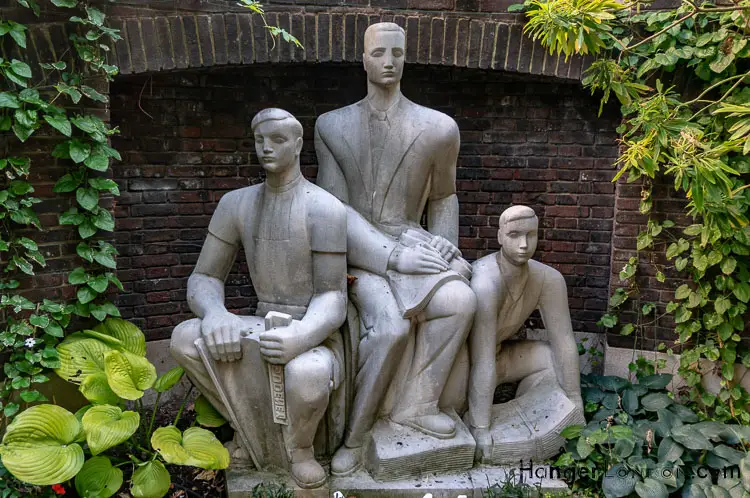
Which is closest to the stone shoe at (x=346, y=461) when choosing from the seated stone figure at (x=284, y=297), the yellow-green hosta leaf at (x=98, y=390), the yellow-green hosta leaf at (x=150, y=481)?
the seated stone figure at (x=284, y=297)

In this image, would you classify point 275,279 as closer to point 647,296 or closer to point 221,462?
point 221,462

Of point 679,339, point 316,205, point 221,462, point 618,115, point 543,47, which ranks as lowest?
point 221,462

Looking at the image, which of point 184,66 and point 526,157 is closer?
point 184,66

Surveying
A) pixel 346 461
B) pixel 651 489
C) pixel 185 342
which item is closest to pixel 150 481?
pixel 185 342

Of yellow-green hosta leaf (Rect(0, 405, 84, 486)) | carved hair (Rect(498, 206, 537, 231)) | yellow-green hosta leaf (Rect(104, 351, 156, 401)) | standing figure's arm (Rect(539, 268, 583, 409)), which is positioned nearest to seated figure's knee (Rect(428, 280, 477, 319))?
carved hair (Rect(498, 206, 537, 231))

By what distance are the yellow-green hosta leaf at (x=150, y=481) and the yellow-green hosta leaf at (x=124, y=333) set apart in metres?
0.85

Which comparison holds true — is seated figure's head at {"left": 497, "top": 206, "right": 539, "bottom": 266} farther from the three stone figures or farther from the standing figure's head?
the standing figure's head

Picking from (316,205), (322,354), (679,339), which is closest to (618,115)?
(679,339)

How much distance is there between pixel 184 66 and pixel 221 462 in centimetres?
238

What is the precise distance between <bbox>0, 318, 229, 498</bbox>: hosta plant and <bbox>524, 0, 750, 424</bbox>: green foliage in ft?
9.33

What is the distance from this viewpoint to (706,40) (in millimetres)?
4234

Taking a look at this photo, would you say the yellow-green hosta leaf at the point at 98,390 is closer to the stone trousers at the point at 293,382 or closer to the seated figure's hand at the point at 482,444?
the stone trousers at the point at 293,382

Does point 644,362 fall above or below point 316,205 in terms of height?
below

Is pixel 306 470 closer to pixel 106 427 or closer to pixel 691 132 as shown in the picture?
pixel 106 427
